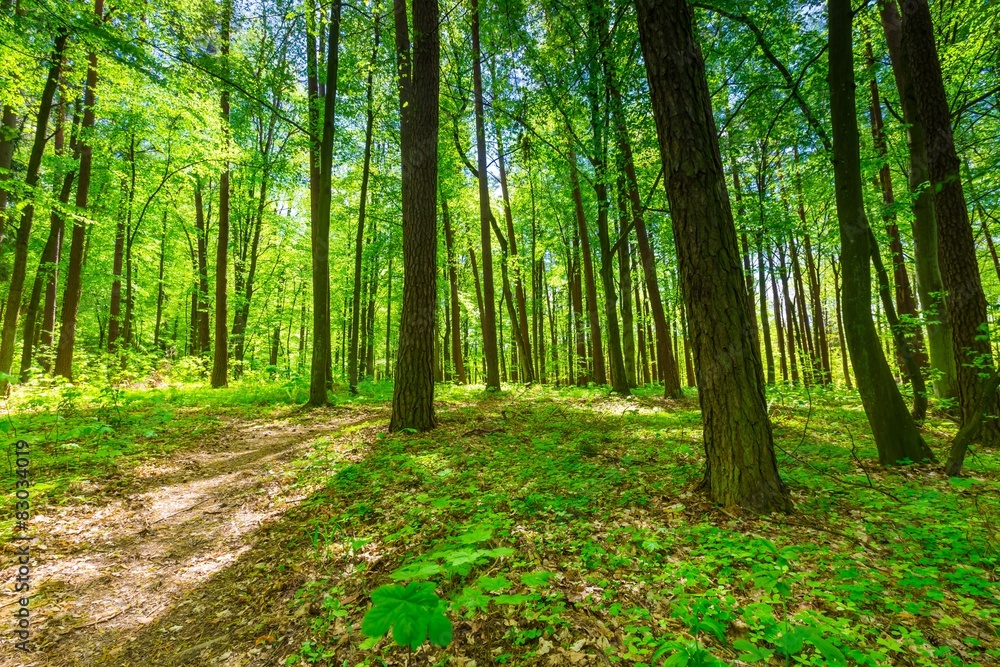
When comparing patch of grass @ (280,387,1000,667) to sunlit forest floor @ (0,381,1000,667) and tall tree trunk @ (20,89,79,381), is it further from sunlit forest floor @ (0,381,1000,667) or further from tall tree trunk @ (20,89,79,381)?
tall tree trunk @ (20,89,79,381)

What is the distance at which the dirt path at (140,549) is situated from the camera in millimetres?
2775

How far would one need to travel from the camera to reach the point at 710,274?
3453 mm

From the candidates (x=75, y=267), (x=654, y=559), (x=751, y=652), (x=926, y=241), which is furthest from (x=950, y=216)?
(x=75, y=267)

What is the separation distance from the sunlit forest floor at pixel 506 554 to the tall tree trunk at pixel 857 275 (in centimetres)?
38

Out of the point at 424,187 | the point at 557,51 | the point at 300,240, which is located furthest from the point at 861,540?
the point at 300,240

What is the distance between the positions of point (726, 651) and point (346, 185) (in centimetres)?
1524

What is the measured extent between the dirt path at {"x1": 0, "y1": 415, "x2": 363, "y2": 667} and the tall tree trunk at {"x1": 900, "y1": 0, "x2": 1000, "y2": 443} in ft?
28.0

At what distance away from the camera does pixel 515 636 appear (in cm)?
226

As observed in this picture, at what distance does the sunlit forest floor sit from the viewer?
2127 millimetres

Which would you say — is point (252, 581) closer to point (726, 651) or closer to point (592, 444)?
point (726, 651)

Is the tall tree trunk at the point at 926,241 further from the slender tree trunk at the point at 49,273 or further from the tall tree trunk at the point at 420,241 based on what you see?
the slender tree trunk at the point at 49,273

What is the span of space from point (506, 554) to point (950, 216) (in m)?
7.26

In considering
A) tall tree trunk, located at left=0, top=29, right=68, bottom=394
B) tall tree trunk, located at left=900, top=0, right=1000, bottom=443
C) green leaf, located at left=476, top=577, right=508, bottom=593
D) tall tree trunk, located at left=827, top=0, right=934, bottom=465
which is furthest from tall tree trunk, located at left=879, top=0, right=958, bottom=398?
tall tree trunk, located at left=0, top=29, right=68, bottom=394

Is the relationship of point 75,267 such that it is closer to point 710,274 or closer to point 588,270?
point 588,270
